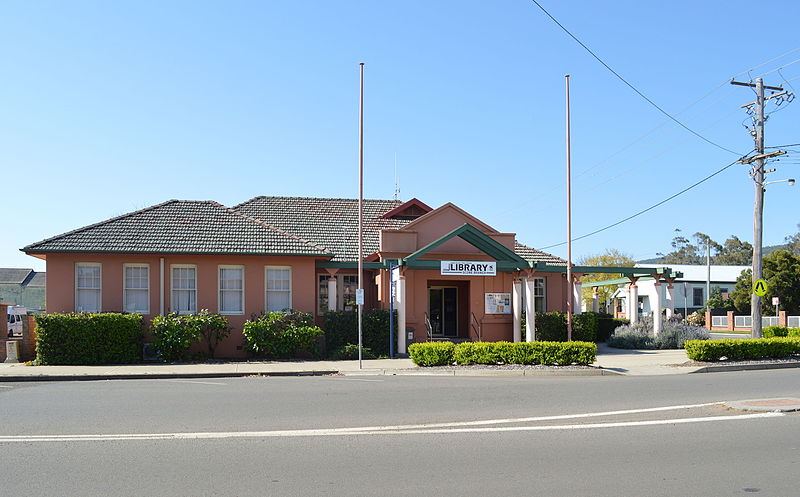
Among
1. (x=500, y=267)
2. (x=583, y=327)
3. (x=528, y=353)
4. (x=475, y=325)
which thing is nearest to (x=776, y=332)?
(x=583, y=327)

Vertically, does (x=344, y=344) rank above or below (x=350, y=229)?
below

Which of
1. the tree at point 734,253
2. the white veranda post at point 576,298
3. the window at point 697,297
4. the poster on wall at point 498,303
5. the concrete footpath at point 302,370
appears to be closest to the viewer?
the concrete footpath at point 302,370

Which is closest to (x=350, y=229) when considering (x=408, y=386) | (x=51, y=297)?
(x=51, y=297)

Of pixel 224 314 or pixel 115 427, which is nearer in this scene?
pixel 115 427

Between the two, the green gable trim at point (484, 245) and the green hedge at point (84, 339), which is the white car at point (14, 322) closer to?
the green hedge at point (84, 339)

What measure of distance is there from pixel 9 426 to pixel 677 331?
2483cm

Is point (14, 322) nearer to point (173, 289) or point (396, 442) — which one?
point (173, 289)

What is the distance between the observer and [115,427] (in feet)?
34.3

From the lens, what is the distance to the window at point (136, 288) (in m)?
23.6

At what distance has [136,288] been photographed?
23703mm

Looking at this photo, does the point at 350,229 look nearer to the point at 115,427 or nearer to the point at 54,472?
the point at 115,427

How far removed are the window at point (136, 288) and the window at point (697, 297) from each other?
57.8m

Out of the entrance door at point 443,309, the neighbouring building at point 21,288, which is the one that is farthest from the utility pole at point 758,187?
the neighbouring building at point 21,288

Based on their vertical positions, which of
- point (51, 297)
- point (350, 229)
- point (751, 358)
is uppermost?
point (350, 229)
